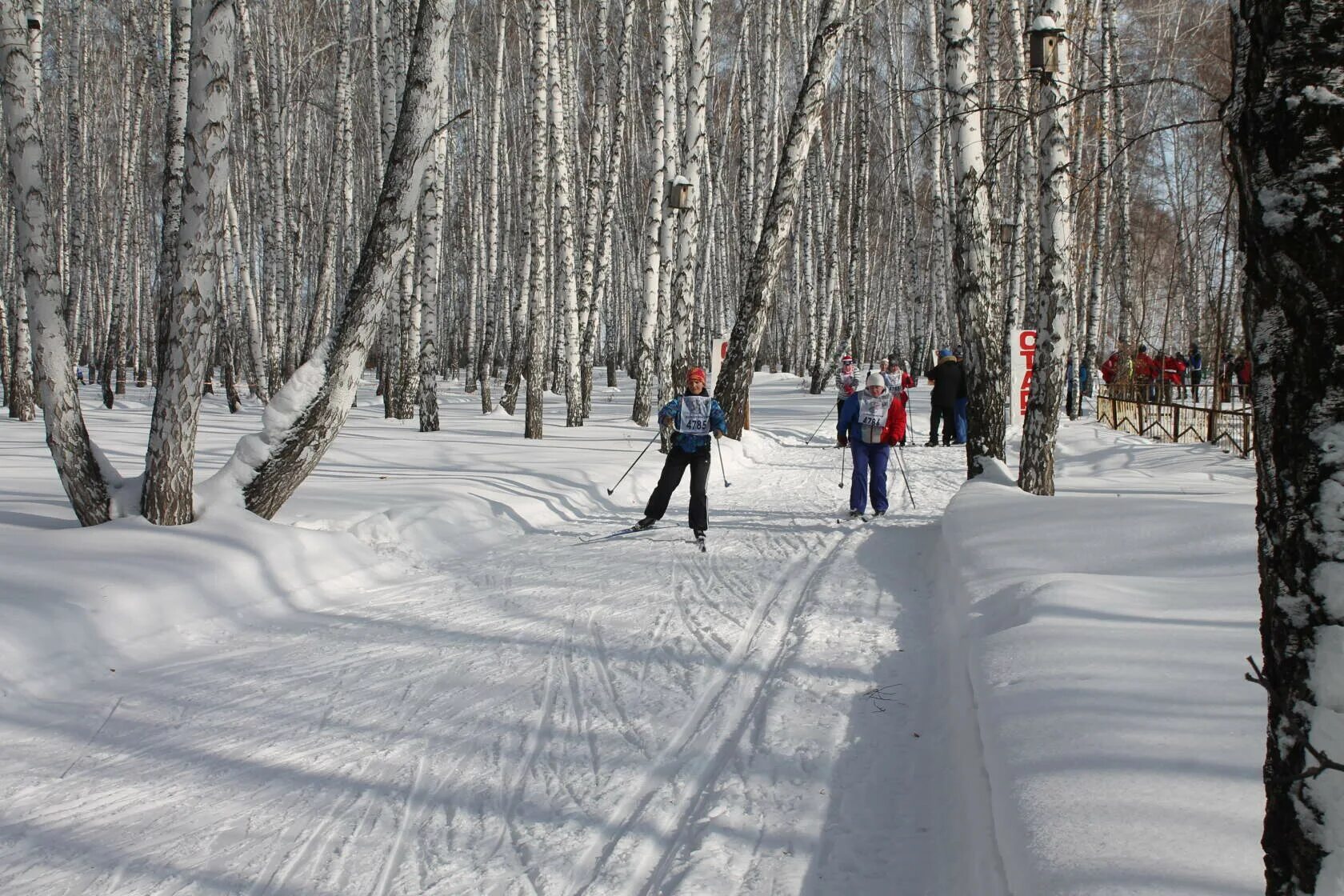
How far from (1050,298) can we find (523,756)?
286 inches

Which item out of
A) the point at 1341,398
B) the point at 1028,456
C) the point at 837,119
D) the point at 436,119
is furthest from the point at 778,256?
the point at 837,119

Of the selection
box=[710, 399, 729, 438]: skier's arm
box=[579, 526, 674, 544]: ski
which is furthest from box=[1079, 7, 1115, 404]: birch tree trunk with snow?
box=[579, 526, 674, 544]: ski

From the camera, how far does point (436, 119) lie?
8008 mm

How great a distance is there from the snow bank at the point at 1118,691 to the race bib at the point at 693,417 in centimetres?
296

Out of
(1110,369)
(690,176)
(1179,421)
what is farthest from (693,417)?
(1110,369)

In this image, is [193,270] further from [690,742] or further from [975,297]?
[975,297]

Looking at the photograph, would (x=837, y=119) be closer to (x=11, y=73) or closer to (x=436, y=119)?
(x=436, y=119)

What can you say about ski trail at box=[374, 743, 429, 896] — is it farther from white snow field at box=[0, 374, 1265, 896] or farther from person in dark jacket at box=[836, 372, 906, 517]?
person in dark jacket at box=[836, 372, 906, 517]

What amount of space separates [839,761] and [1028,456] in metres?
6.34

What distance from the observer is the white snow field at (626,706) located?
312cm

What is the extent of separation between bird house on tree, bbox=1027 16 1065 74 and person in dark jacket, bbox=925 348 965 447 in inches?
345

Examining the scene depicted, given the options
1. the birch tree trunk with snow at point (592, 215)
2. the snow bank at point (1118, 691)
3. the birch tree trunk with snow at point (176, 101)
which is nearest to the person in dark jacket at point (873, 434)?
the snow bank at point (1118, 691)

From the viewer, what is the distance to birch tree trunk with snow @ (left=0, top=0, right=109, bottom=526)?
22.1 feet

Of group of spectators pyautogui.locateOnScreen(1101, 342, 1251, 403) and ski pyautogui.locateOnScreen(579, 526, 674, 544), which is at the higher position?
group of spectators pyautogui.locateOnScreen(1101, 342, 1251, 403)
